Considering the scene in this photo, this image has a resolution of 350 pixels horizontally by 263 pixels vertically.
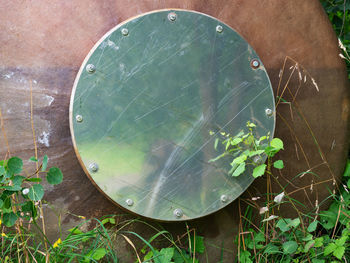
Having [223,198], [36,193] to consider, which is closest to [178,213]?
[223,198]

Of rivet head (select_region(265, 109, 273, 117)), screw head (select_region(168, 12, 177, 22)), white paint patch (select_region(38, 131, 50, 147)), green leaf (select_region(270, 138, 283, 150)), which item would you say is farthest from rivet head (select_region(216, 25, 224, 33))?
white paint patch (select_region(38, 131, 50, 147))

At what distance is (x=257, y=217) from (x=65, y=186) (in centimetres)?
83

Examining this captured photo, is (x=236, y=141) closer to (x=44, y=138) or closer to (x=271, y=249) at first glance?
(x=271, y=249)

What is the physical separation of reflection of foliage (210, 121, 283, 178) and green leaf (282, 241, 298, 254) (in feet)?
1.01

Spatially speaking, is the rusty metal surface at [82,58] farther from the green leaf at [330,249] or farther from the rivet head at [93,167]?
the green leaf at [330,249]

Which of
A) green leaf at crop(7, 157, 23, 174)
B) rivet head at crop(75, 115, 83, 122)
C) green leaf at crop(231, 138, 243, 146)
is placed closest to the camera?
green leaf at crop(7, 157, 23, 174)

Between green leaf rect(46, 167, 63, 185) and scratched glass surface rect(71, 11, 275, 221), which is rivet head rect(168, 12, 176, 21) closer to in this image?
scratched glass surface rect(71, 11, 275, 221)

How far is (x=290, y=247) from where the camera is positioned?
179 centimetres

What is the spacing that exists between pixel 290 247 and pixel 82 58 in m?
1.07

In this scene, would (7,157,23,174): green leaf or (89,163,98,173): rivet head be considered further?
(89,163,98,173): rivet head

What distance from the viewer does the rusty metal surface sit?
168 cm

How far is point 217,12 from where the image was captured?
1.88 metres

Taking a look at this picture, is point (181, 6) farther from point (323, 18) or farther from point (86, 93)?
point (323, 18)

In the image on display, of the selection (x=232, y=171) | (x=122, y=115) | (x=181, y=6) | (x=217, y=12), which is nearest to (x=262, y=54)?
(x=217, y=12)
